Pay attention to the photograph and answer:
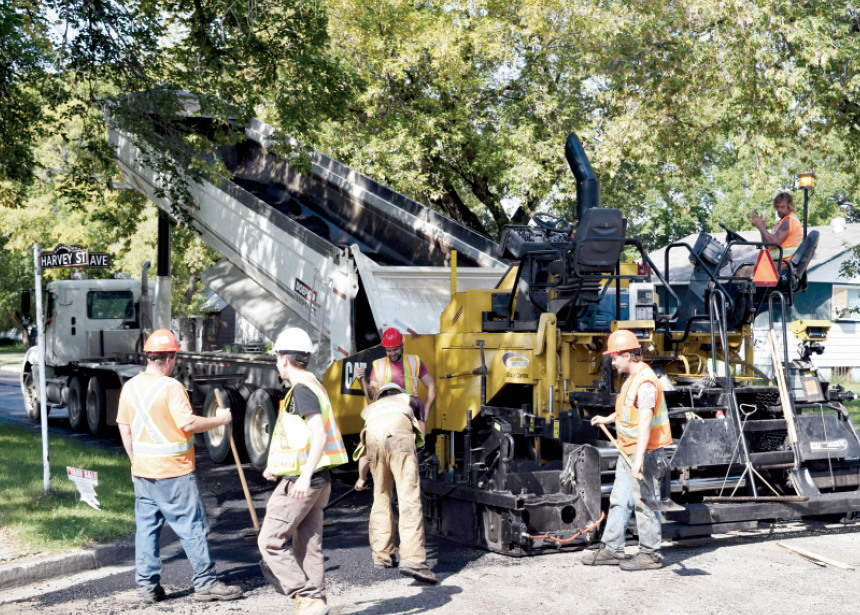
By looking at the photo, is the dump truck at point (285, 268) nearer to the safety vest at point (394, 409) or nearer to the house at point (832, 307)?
the safety vest at point (394, 409)

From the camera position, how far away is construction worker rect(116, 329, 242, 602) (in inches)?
235

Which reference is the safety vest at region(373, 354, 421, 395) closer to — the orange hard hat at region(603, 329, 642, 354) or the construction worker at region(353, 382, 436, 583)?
the construction worker at region(353, 382, 436, 583)

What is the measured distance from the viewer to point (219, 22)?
11633mm

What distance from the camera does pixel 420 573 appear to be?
6285 mm

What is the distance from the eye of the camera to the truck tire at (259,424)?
1148cm

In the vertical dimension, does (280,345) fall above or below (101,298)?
below

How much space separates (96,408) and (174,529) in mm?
10113

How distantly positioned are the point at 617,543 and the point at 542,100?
13662 millimetres

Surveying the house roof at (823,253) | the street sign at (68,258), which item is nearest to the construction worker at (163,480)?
the street sign at (68,258)

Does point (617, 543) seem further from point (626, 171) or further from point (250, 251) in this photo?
point (626, 171)

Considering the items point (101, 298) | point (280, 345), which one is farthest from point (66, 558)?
point (101, 298)

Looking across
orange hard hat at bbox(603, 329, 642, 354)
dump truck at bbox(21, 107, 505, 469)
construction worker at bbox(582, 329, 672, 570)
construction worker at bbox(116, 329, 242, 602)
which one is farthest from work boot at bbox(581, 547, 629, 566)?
dump truck at bbox(21, 107, 505, 469)

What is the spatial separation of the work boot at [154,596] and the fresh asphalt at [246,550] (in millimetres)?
166

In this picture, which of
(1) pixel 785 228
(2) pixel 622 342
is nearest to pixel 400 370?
(2) pixel 622 342
